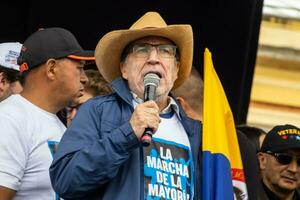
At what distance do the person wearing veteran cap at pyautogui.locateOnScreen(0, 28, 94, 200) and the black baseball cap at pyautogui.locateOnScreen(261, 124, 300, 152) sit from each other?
124 centimetres

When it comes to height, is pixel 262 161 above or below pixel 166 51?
below

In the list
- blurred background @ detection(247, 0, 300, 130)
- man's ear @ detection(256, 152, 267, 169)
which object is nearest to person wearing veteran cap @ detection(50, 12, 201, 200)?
man's ear @ detection(256, 152, 267, 169)

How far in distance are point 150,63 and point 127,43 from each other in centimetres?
22

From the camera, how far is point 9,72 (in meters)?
4.97

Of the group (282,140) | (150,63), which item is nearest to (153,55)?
(150,63)

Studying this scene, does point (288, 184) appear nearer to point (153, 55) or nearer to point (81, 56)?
point (81, 56)

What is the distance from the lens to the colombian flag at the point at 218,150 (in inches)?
149

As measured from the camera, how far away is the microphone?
3347 millimetres

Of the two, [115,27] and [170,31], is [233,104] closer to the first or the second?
[115,27]

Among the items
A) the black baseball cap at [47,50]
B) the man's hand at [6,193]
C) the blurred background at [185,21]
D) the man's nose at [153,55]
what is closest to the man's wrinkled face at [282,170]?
the black baseball cap at [47,50]

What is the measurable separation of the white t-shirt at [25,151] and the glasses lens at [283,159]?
1.52 m

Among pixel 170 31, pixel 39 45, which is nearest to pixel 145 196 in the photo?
pixel 170 31

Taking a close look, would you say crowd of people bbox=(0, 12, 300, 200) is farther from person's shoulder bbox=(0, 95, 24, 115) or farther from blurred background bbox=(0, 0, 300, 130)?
blurred background bbox=(0, 0, 300, 130)

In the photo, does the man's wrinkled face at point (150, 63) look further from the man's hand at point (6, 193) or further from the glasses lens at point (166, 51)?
the man's hand at point (6, 193)
